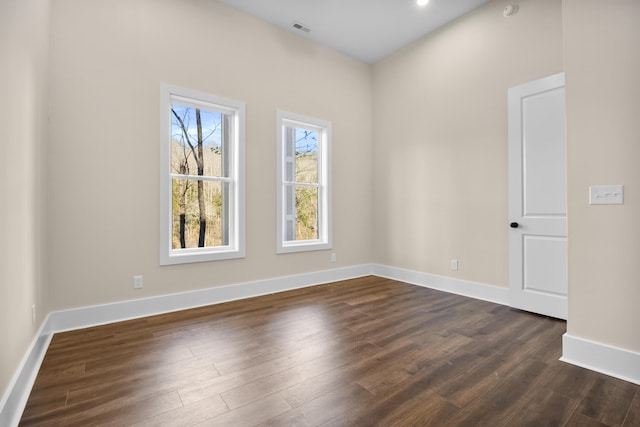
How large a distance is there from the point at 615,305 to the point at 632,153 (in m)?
0.99

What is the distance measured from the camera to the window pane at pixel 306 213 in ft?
14.9

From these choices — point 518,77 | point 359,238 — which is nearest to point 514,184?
point 518,77

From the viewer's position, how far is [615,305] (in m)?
2.01

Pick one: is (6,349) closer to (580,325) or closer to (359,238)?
(580,325)

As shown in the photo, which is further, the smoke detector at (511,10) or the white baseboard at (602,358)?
the smoke detector at (511,10)

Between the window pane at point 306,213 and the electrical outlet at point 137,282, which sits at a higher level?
the window pane at point 306,213

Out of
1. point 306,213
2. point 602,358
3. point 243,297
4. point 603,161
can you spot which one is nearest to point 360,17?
point 306,213

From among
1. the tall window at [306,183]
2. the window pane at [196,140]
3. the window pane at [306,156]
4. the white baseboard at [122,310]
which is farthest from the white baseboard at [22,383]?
the window pane at [306,156]

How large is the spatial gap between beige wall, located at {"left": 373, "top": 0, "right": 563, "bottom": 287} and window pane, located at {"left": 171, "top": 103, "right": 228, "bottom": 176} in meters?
2.59

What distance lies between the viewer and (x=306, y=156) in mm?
4621

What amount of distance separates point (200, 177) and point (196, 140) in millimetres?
450

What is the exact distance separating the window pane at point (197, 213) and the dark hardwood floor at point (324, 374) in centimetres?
85

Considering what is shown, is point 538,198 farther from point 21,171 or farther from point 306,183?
point 21,171

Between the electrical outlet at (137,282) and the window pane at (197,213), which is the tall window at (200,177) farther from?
the electrical outlet at (137,282)
